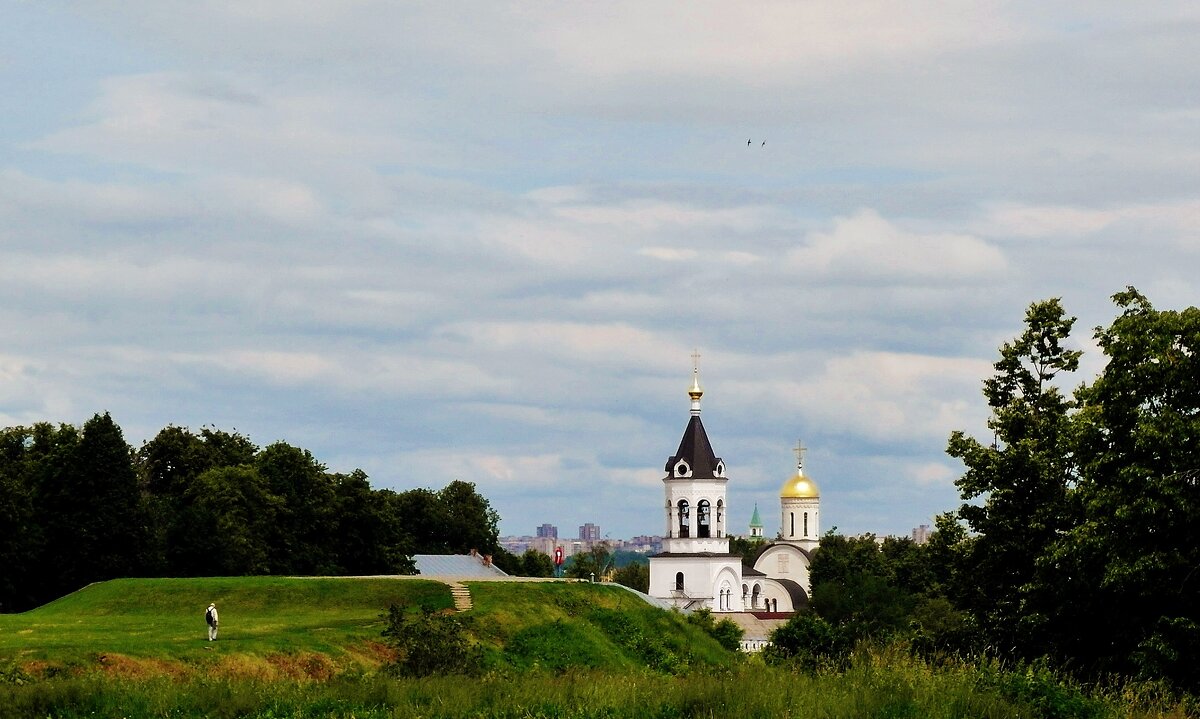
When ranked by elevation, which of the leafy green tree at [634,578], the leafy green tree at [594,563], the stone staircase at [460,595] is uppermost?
the leafy green tree at [594,563]

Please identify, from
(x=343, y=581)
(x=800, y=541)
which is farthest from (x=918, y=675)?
(x=800, y=541)

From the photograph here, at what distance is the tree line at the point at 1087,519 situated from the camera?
110 ft

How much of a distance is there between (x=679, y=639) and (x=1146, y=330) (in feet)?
90.3

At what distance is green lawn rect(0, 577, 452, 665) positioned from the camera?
3875 centimetres

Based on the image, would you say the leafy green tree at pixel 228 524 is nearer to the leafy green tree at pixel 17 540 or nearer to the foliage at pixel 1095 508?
the leafy green tree at pixel 17 540

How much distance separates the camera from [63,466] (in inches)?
2746

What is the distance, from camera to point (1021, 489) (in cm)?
4097

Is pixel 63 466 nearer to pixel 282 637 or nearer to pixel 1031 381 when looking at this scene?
pixel 282 637

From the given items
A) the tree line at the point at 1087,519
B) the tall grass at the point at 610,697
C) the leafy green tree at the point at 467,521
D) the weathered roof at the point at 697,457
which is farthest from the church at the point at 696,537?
the tall grass at the point at 610,697

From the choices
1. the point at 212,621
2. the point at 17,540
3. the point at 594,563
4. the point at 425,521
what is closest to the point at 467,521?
the point at 425,521

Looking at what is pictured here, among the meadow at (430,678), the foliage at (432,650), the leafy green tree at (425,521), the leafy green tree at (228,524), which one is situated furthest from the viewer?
the leafy green tree at (425,521)

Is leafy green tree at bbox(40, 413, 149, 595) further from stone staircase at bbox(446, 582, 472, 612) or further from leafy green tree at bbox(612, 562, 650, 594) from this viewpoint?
leafy green tree at bbox(612, 562, 650, 594)

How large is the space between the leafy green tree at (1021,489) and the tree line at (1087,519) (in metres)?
0.04

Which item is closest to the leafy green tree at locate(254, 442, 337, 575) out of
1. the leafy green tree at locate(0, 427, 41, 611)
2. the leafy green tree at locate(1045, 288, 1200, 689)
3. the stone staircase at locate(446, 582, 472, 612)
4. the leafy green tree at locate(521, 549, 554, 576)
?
the leafy green tree at locate(0, 427, 41, 611)
